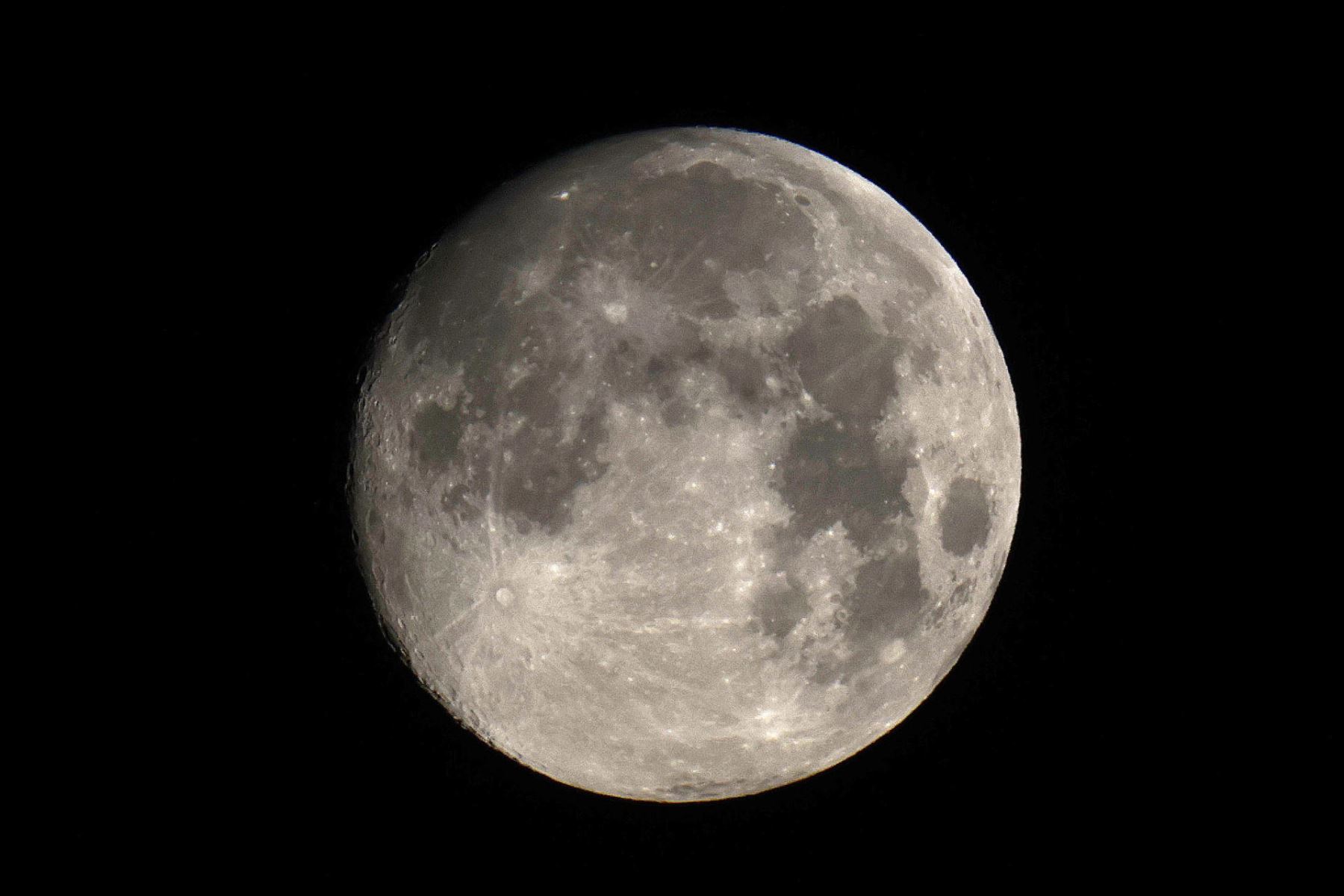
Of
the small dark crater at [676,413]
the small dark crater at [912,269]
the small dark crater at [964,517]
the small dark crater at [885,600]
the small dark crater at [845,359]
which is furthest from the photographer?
the small dark crater at [912,269]

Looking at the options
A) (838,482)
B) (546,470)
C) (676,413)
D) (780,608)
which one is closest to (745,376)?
(676,413)

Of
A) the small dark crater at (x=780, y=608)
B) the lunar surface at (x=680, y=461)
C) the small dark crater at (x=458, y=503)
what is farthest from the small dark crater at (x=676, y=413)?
the small dark crater at (x=458, y=503)

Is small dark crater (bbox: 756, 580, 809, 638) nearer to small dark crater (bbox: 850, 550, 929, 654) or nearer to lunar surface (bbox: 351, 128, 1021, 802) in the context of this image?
lunar surface (bbox: 351, 128, 1021, 802)

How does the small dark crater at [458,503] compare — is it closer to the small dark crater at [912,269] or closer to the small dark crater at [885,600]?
the small dark crater at [885,600]

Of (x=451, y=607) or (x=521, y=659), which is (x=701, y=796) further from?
(x=451, y=607)

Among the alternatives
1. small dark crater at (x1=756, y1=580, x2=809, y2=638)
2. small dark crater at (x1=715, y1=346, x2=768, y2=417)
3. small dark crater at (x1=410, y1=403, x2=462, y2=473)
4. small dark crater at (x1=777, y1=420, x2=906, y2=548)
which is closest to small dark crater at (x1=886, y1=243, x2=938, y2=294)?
small dark crater at (x1=777, y1=420, x2=906, y2=548)

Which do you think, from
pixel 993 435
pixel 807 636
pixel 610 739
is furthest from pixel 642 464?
pixel 993 435
